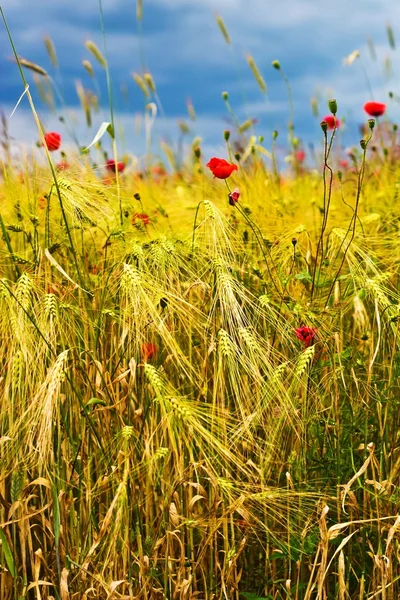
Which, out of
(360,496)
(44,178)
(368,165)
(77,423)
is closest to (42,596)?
(77,423)

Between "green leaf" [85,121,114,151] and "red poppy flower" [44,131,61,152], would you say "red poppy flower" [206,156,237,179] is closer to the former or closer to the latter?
"green leaf" [85,121,114,151]

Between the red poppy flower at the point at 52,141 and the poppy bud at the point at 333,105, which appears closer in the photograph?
the poppy bud at the point at 333,105

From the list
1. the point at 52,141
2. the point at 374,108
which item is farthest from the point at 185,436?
the point at 374,108

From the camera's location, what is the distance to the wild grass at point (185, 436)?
1476 mm

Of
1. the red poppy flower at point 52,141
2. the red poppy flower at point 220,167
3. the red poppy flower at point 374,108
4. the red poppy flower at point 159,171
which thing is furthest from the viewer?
the red poppy flower at point 159,171

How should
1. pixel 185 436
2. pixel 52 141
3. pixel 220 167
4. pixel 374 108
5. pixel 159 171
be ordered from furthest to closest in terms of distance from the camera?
1. pixel 159 171
2. pixel 374 108
3. pixel 52 141
4. pixel 220 167
5. pixel 185 436

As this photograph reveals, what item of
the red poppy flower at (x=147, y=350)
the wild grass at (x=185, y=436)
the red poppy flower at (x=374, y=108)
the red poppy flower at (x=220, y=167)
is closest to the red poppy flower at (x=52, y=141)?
the wild grass at (x=185, y=436)

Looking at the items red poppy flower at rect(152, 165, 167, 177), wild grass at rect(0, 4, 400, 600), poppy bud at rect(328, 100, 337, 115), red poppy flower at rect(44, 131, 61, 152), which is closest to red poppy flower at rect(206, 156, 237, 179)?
wild grass at rect(0, 4, 400, 600)

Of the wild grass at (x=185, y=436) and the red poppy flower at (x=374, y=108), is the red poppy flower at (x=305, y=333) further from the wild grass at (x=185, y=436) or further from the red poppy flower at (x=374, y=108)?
the red poppy flower at (x=374, y=108)

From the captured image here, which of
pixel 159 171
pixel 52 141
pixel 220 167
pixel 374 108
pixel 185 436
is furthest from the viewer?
pixel 159 171

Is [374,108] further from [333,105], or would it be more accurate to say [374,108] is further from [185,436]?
[185,436]

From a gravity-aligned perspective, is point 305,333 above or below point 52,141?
below

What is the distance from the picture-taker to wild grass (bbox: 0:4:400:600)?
1.48 metres

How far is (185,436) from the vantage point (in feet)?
4.91
